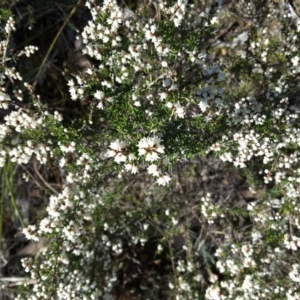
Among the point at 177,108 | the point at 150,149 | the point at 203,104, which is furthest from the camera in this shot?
the point at 203,104

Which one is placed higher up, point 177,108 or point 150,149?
point 177,108

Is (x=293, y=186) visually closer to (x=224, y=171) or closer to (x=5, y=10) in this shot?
(x=224, y=171)

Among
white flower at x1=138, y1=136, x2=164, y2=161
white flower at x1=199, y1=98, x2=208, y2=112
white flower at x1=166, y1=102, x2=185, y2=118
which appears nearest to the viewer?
white flower at x1=138, y1=136, x2=164, y2=161

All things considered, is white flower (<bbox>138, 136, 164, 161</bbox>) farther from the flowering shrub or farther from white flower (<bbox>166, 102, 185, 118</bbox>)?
white flower (<bbox>166, 102, 185, 118</bbox>)

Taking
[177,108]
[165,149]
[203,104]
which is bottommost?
[165,149]

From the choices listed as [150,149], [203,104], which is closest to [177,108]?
[203,104]

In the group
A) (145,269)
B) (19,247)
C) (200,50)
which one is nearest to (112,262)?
(145,269)

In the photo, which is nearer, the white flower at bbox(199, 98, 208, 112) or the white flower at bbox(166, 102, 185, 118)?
the white flower at bbox(166, 102, 185, 118)

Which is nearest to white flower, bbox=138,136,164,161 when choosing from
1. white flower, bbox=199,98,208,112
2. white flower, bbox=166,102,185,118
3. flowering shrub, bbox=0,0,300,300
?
flowering shrub, bbox=0,0,300,300

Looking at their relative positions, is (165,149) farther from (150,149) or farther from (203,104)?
(203,104)
